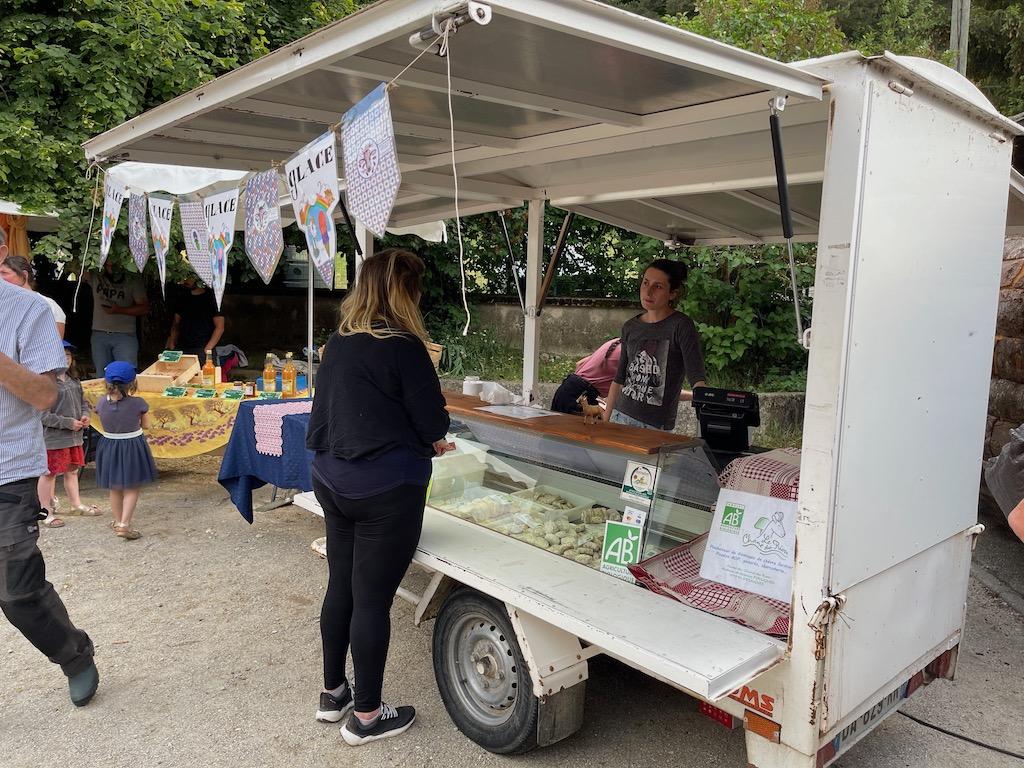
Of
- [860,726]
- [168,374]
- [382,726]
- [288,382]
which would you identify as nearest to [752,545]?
[860,726]

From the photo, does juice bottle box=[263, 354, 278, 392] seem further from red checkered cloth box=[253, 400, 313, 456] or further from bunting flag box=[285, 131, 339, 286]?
bunting flag box=[285, 131, 339, 286]

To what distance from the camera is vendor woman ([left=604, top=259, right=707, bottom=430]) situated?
405 centimetres

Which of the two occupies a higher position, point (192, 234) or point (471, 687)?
point (192, 234)

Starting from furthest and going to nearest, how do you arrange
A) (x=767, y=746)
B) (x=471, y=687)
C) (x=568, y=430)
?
1. (x=568, y=430)
2. (x=471, y=687)
3. (x=767, y=746)

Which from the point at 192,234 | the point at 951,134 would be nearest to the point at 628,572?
the point at 951,134

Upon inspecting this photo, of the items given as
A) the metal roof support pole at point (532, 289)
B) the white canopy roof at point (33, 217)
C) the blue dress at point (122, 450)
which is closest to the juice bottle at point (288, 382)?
the blue dress at point (122, 450)

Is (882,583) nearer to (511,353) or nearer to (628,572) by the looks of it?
(628,572)

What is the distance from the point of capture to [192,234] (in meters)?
4.33

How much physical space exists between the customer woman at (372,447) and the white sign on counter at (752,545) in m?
1.06

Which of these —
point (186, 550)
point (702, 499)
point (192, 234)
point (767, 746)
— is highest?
point (192, 234)

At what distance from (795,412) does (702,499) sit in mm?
5749

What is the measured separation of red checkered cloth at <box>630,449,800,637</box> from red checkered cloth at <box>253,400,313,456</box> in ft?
9.87

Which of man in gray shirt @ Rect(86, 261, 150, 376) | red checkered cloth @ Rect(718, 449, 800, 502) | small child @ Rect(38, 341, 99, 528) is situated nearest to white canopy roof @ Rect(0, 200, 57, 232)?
man in gray shirt @ Rect(86, 261, 150, 376)

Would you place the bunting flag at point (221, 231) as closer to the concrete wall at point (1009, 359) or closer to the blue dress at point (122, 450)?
the blue dress at point (122, 450)
